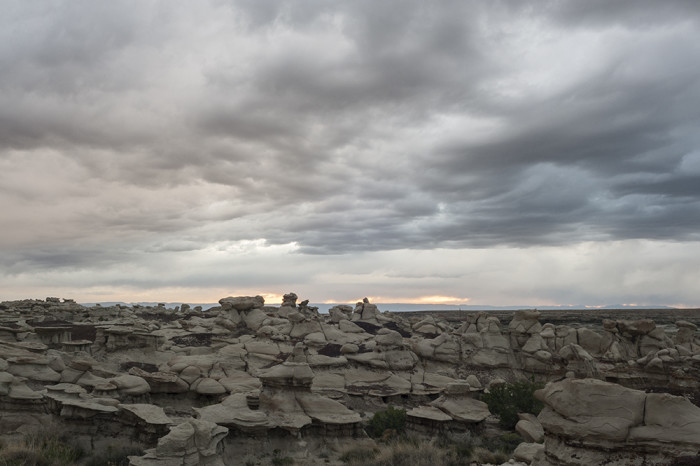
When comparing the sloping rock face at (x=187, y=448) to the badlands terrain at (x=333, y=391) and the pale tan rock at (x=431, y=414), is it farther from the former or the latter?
the pale tan rock at (x=431, y=414)

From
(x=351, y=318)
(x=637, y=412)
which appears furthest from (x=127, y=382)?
(x=351, y=318)

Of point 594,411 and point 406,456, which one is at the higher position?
point 594,411

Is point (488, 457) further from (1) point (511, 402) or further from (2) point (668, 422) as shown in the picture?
(2) point (668, 422)

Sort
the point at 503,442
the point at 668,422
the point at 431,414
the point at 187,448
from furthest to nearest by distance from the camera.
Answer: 1. the point at 431,414
2. the point at 503,442
3. the point at 187,448
4. the point at 668,422

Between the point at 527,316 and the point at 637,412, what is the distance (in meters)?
30.4

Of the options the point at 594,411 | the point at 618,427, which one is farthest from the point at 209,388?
the point at 618,427

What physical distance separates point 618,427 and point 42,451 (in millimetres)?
17593

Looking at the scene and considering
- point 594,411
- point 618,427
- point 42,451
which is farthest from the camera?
point 42,451

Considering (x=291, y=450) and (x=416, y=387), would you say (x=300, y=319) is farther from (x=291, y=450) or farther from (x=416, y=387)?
(x=291, y=450)

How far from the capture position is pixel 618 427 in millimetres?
10430

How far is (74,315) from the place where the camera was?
5816cm

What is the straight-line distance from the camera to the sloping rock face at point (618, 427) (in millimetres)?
10102

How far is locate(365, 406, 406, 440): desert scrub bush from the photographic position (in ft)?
76.6

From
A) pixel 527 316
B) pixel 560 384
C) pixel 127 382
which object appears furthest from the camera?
pixel 527 316
